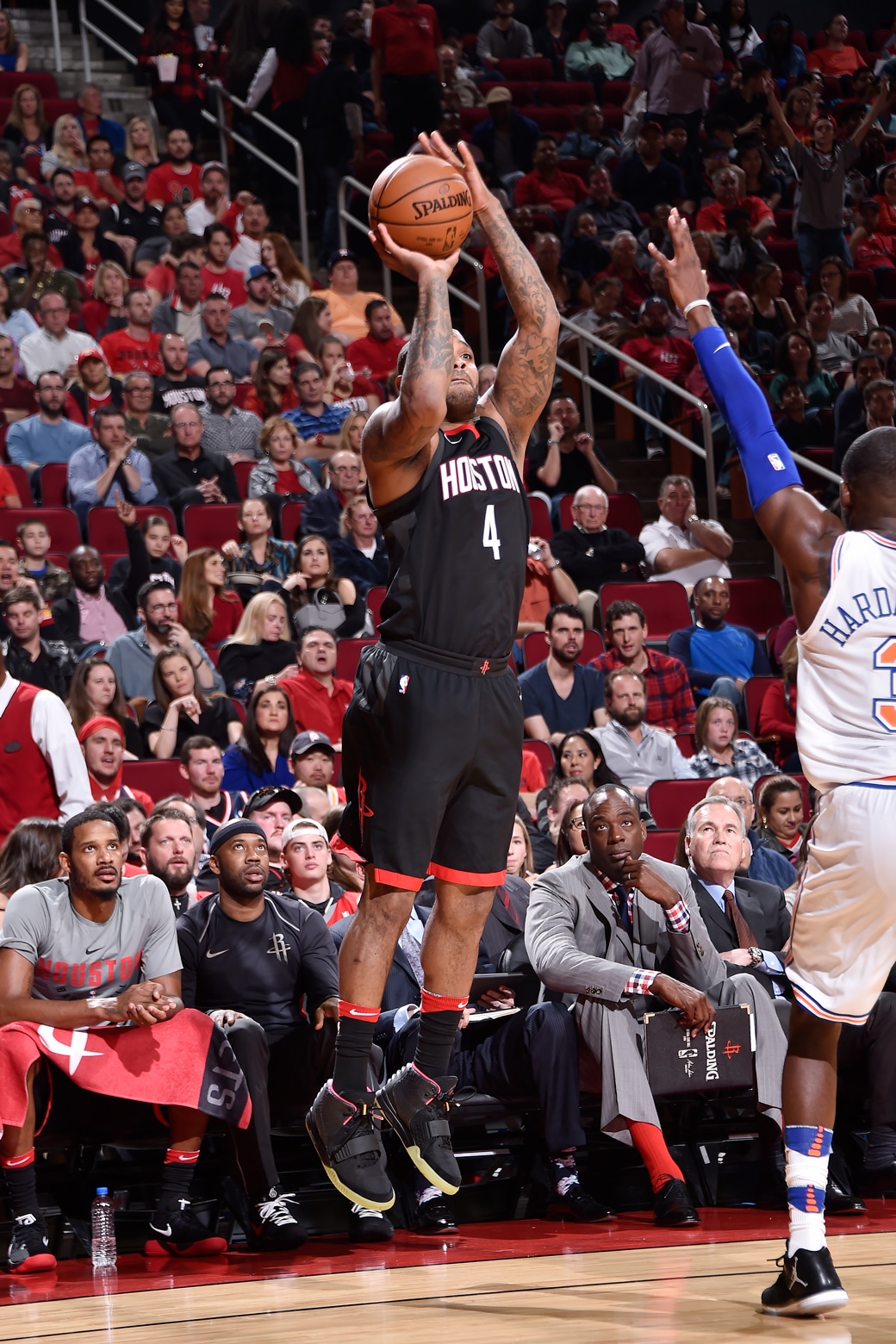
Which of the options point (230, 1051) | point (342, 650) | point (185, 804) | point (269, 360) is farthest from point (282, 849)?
point (269, 360)

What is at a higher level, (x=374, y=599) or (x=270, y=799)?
(x=374, y=599)

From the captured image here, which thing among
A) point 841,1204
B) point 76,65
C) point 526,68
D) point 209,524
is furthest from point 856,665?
point 526,68

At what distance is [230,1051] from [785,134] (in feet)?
35.9

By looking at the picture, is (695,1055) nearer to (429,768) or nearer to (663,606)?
(429,768)

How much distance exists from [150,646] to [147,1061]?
3469 mm

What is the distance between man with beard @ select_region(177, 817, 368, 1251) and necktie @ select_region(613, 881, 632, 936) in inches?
37.3

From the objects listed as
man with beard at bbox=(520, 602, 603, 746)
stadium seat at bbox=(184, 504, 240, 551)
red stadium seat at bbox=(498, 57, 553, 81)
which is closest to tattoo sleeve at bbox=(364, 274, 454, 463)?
man with beard at bbox=(520, 602, 603, 746)

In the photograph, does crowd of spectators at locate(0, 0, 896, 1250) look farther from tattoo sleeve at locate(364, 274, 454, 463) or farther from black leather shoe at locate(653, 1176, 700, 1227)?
tattoo sleeve at locate(364, 274, 454, 463)

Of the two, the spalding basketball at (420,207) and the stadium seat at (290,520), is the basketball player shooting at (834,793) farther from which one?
the stadium seat at (290,520)

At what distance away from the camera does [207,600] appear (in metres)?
8.28

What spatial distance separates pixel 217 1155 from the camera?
5.05m

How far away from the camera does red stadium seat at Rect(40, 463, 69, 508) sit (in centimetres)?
915

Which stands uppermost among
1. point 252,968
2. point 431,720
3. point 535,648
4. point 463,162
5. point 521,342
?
point 463,162

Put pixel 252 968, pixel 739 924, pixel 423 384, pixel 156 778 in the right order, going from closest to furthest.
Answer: pixel 423 384 < pixel 252 968 < pixel 739 924 < pixel 156 778
